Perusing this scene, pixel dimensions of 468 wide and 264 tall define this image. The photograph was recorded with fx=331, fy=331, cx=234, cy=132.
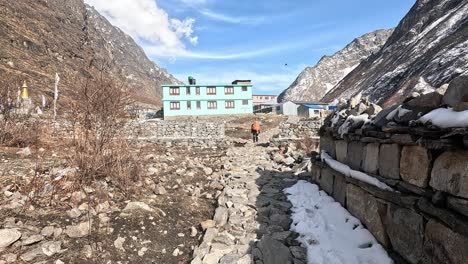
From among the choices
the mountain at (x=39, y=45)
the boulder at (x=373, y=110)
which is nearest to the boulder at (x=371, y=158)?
the boulder at (x=373, y=110)

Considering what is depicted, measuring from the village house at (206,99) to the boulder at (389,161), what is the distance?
144 ft

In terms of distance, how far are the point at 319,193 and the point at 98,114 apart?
4775mm

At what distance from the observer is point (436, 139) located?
289 centimetres

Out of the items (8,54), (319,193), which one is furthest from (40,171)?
(8,54)

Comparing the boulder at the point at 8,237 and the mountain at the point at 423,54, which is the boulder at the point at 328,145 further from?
the mountain at the point at 423,54

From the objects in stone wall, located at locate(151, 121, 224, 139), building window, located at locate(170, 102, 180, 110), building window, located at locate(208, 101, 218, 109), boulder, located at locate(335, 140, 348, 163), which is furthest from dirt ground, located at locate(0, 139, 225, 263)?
building window, located at locate(208, 101, 218, 109)

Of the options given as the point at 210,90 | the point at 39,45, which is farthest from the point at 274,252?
the point at 39,45

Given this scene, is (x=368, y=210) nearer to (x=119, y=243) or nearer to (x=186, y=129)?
(x=119, y=243)

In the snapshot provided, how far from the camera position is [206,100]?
47875mm

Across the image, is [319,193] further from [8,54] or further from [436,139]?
Result: [8,54]

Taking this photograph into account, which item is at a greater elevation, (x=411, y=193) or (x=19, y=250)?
(x=411, y=193)

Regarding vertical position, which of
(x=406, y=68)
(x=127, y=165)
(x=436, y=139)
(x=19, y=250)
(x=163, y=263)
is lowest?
(x=163, y=263)

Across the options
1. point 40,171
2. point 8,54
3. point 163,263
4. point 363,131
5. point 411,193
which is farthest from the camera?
point 8,54

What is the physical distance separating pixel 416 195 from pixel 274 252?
1.91m
